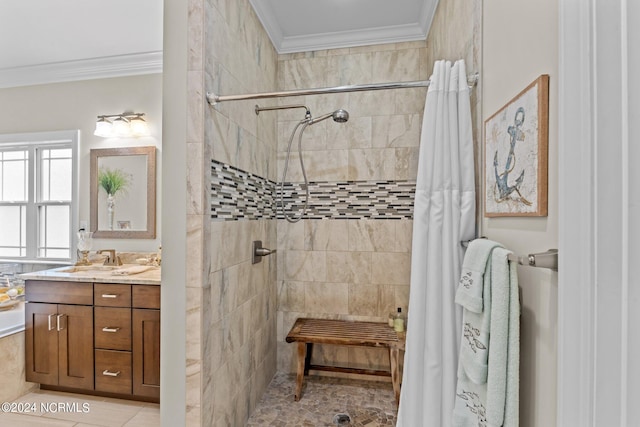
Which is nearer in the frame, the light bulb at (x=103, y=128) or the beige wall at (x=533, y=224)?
the beige wall at (x=533, y=224)

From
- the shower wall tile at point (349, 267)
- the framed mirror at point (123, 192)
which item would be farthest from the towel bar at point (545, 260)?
the framed mirror at point (123, 192)

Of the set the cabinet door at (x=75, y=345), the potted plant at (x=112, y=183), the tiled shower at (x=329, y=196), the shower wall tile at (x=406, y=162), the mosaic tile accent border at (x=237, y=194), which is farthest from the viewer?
the potted plant at (x=112, y=183)

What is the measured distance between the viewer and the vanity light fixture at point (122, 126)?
2.74 meters

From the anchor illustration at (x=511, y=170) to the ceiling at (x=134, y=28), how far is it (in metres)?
1.52

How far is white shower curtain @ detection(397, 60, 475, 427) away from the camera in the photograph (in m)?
1.26

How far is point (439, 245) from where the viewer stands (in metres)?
1.30

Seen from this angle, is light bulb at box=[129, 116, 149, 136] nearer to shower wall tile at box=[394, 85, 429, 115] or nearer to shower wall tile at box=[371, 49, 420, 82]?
shower wall tile at box=[371, 49, 420, 82]

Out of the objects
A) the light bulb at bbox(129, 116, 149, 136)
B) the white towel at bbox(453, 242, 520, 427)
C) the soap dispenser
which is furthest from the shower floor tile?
the light bulb at bbox(129, 116, 149, 136)

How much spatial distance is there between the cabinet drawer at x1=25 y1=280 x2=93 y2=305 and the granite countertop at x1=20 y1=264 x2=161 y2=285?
0.04m

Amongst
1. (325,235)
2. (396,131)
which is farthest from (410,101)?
(325,235)

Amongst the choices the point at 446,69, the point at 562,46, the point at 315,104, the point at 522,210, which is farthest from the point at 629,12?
the point at 315,104

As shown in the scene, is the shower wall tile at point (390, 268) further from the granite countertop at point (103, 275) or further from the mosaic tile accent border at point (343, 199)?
the granite countertop at point (103, 275)

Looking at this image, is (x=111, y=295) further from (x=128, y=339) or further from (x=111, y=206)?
(x=111, y=206)

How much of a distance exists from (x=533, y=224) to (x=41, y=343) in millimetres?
3241
